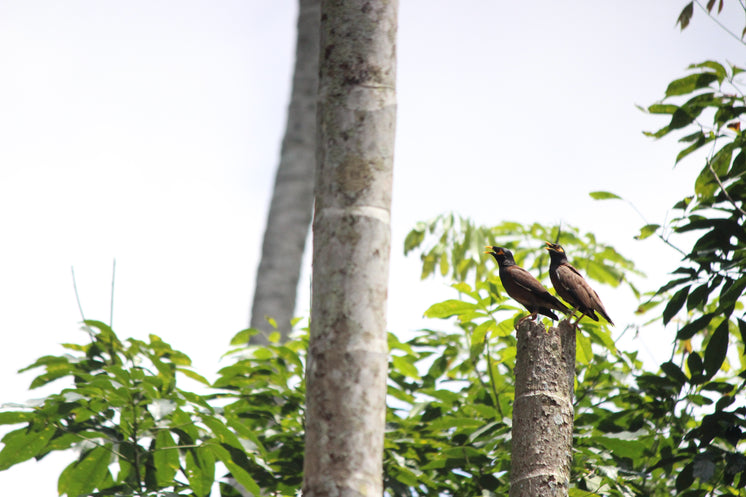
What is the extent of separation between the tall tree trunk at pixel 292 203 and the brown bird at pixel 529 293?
4.31 meters

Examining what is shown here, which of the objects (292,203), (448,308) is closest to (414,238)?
(292,203)

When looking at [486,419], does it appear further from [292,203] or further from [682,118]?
[292,203]

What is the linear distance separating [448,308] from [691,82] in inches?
76.7

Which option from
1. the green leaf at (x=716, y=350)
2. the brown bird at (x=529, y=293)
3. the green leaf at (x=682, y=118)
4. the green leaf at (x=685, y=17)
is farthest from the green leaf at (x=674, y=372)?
the green leaf at (x=685, y=17)

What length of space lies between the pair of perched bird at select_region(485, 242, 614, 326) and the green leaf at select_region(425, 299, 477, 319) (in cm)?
28

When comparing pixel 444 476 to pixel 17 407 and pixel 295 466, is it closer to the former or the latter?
pixel 295 466

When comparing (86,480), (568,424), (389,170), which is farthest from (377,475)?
(86,480)

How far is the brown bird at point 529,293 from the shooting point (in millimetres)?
4578

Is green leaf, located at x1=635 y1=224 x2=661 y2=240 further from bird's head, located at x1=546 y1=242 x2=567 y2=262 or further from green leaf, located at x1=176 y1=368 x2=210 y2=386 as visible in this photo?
green leaf, located at x1=176 y1=368 x2=210 y2=386

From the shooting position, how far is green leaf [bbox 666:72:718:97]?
4.65 meters

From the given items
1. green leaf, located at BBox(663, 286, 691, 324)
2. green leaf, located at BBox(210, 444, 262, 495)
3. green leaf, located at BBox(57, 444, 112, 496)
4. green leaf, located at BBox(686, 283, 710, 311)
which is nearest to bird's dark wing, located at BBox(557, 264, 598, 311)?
green leaf, located at BBox(663, 286, 691, 324)

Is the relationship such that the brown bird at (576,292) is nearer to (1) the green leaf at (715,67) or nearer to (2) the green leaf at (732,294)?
(2) the green leaf at (732,294)

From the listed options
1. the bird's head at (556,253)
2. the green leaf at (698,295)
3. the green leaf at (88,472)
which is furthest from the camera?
the bird's head at (556,253)

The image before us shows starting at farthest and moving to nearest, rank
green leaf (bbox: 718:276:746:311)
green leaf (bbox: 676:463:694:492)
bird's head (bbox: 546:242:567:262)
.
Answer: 1. bird's head (bbox: 546:242:567:262)
2. green leaf (bbox: 676:463:694:492)
3. green leaf (bbox: 718:276:746:311)
